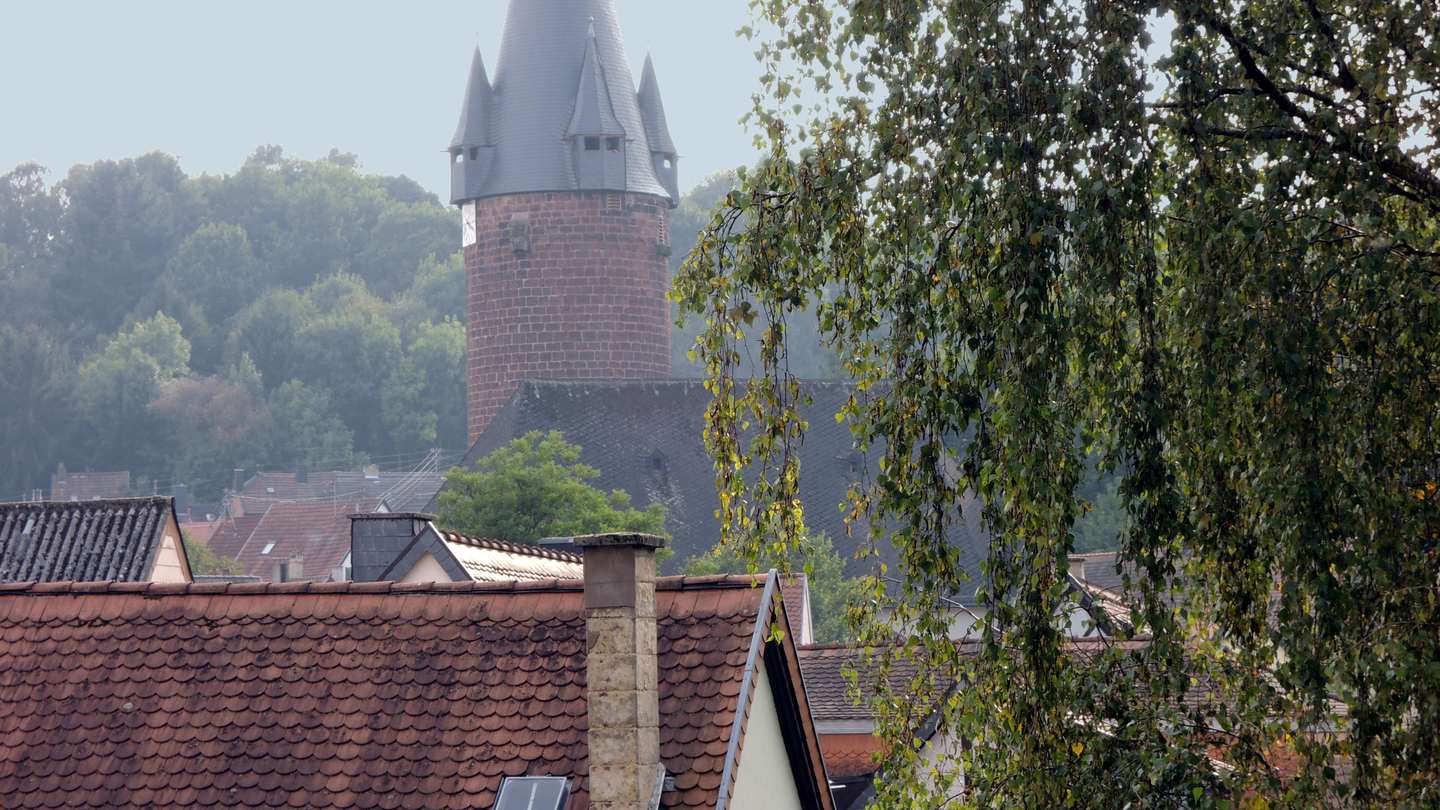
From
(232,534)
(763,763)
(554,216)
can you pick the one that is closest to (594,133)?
(554,216)

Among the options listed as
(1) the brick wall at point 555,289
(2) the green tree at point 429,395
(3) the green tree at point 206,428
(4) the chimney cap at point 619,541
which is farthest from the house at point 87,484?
(4) the chimney cap at point 619,541

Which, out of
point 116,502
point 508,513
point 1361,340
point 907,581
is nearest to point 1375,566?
point 1361,340

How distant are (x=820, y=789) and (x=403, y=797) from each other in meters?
3.36

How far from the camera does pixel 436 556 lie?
2255cm

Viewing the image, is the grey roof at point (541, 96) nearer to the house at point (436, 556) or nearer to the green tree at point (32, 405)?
the house at point (436, 556)

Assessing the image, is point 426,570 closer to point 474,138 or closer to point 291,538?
point 474,138

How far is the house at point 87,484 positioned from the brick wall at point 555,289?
42.5 m

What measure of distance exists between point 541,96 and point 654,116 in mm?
3571

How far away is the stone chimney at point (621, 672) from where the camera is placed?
11609mm

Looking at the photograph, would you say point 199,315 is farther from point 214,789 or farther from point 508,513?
point 214,789

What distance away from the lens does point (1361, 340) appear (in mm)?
6812

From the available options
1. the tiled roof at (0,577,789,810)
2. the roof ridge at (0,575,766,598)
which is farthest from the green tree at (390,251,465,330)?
the tiled roof at (0,577,789,810)

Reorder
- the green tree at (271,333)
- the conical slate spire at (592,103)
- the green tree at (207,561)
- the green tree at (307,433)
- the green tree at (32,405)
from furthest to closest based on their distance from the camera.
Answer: the green tree at (271,333)
the green tree at (307,433)
the green tree at (32,405)
the green tree at (207,561)
the conical slate spire at (592,103)

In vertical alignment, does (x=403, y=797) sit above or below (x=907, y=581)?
below
